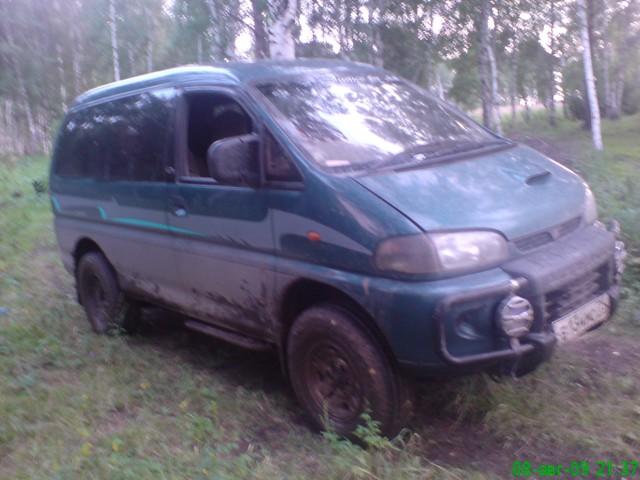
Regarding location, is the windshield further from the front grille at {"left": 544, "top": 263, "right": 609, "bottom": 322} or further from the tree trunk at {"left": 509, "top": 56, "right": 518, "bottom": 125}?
the tree trunk at {"left": 509, "top": 56, "right": 518, "bottom": 125}

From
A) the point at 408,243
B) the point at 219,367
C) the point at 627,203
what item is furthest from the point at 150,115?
the point at 627,203

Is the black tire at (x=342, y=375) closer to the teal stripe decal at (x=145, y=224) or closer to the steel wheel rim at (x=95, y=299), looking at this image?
the teal stripe decal at (x=145, y=224)

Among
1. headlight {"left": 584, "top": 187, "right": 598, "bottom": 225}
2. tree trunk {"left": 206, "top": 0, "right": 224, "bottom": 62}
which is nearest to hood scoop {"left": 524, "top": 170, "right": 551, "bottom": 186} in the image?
headlight {"left": 584, "top": 187, "right": 598, "bottom": 225}

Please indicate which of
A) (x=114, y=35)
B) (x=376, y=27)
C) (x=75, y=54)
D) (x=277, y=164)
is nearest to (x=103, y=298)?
(x=277, y=164)

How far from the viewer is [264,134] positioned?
13.7 ft

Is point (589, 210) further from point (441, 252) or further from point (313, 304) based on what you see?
point (313, 304)

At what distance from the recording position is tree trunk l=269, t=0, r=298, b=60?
9.06 m

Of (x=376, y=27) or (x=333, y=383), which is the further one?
(x=376, y=27)

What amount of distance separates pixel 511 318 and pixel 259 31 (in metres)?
7.61

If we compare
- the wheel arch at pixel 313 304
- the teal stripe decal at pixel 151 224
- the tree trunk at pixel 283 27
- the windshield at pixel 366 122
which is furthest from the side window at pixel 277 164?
the tree trunk at pixel 283 27

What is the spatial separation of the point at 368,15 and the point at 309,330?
20.3 metres

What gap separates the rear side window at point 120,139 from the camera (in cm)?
510

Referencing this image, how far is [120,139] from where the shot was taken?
5.60 meters

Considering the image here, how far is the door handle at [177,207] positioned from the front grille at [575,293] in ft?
7.93
